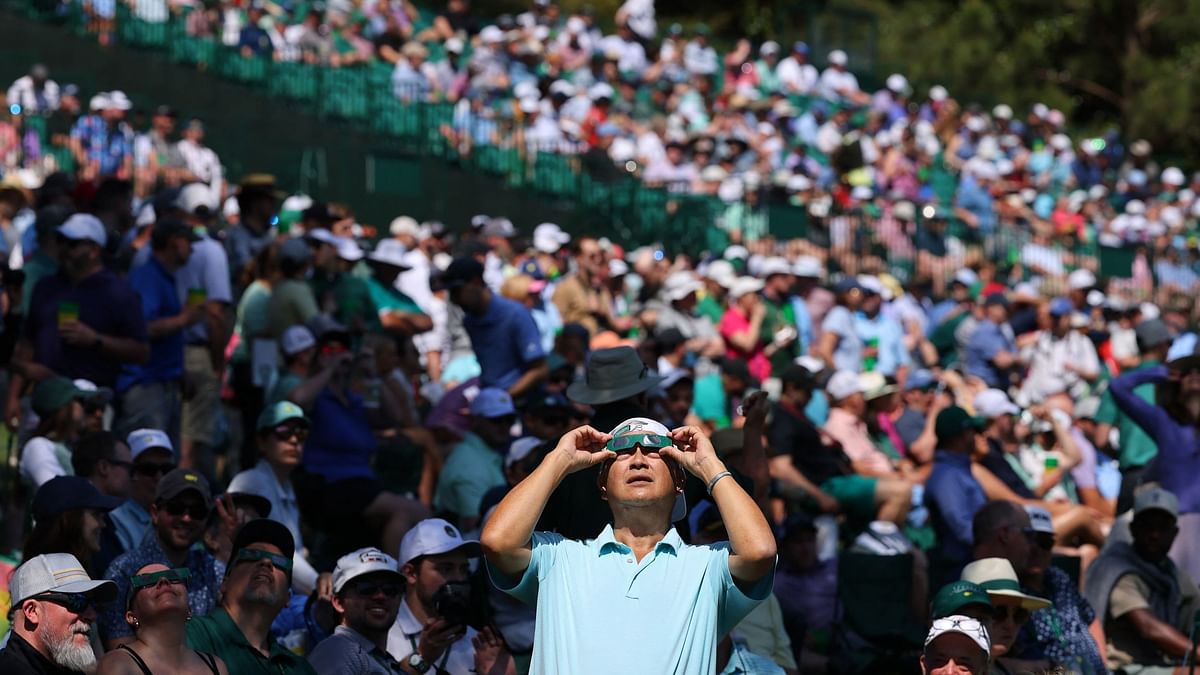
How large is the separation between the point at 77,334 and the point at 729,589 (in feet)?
18.9

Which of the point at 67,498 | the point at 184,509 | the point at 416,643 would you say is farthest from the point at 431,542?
the point at 67,498

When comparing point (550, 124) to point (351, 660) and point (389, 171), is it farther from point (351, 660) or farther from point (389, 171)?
point (351, 660)

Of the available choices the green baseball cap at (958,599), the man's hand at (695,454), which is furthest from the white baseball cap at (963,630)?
the man's hand at (695,454)

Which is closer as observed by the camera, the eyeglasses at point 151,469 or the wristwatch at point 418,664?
the wristwatch at point 418,664

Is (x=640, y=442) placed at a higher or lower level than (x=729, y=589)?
higher

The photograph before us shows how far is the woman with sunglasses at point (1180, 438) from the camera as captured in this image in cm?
1063

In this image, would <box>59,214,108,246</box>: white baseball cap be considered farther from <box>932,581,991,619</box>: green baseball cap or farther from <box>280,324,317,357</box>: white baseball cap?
<box>932,581,991,619</box>: green baseball cap

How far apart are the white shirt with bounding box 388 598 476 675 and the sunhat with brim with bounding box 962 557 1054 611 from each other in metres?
2.11

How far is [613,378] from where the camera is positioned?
7.76 m

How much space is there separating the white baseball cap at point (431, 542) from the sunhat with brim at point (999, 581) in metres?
2.16

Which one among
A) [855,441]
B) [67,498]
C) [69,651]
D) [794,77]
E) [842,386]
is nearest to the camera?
[69,651]

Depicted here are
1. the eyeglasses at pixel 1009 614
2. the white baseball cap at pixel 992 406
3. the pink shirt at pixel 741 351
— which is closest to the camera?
the eyeglasses at pixel 1009 614

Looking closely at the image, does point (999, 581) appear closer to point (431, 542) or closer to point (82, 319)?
point (431, 542)

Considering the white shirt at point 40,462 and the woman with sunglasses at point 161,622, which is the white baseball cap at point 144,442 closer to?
the white shirt at point 40,462
